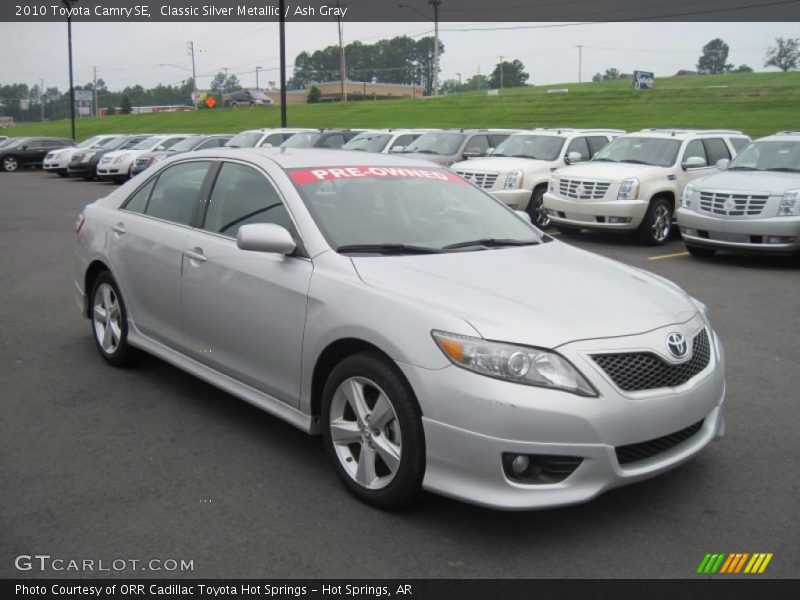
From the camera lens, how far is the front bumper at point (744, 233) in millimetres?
10648

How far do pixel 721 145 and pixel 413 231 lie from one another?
11.8 metres

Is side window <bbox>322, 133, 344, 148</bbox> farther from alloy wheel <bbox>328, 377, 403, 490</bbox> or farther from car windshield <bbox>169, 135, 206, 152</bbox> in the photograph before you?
alloy wheel <bbox>328, 377, 403, 490</bbox>

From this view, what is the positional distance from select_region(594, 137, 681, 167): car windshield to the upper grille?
45.3 inches

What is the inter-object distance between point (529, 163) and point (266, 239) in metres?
11.7

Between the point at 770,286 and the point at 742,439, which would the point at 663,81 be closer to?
the point at 770,286

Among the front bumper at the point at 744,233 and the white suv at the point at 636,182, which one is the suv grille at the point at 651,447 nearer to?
the front bumper at the point at 744,233

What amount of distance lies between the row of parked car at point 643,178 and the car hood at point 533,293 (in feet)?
16.5

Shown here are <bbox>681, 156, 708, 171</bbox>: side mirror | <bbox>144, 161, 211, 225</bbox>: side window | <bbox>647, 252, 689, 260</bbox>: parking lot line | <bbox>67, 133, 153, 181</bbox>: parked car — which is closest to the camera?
<bbox>144, 161, 211, 225</bbox>: side window

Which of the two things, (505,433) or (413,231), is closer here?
(505,433)

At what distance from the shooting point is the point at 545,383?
3.38m

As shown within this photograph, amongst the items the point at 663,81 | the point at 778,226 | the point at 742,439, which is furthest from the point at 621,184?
the point at 663,81

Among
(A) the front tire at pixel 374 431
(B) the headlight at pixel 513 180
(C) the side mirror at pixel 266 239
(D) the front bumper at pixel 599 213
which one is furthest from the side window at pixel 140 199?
(B) the headlight at pixel 513 180

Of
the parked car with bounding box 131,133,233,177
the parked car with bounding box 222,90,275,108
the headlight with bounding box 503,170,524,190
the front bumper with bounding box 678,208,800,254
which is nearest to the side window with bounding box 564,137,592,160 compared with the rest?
the headlight with bounding box 503,170,524,190

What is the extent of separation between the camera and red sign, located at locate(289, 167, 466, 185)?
473 cm
